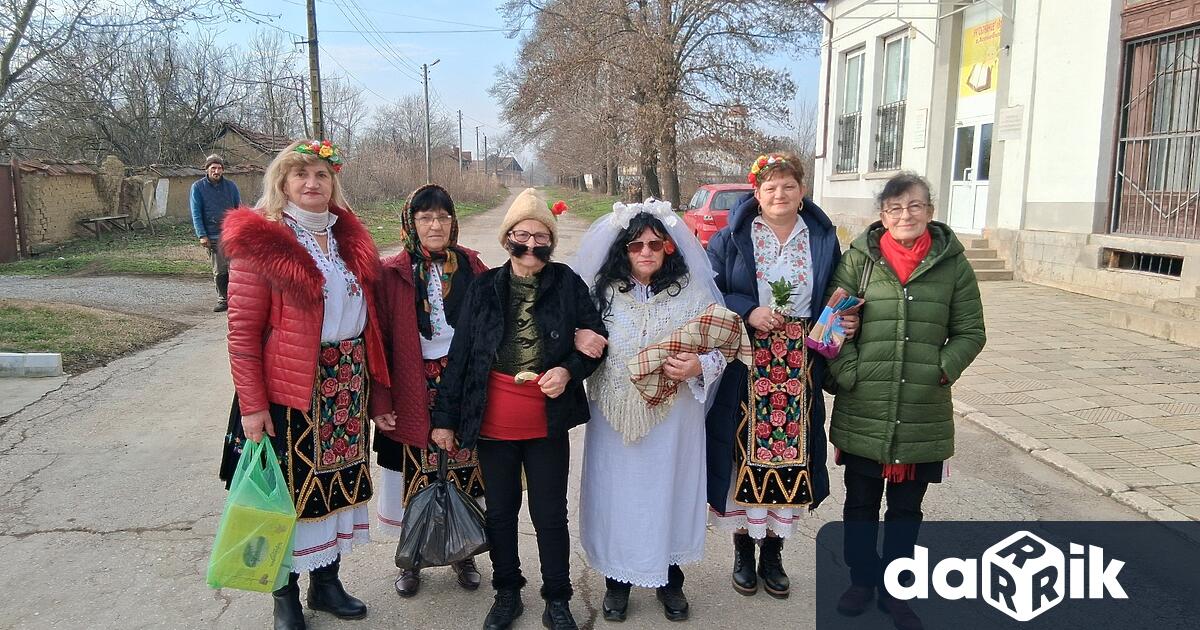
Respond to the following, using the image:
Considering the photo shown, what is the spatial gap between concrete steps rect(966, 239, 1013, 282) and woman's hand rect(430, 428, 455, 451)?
11228 millimetres

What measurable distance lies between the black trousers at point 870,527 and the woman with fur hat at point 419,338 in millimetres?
1603

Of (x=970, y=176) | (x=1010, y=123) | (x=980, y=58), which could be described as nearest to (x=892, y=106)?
(x=980, y=58)

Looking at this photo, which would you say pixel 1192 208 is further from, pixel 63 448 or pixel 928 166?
pixel 63 448

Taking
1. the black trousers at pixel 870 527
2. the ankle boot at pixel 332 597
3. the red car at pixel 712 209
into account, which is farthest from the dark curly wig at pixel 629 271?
the red car at pixel 712 209

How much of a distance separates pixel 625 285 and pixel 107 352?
6.86 meters

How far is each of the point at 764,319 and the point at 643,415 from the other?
624 millimetres

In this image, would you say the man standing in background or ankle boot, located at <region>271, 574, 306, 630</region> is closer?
ankle boot, located at <region>271, 574, 306, 630</region>

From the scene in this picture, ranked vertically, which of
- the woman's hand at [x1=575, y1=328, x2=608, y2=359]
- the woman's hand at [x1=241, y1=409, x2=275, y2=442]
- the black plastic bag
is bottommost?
the black plastic bag

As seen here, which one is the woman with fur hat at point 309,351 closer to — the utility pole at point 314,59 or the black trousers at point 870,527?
the black trousers at point 870,527

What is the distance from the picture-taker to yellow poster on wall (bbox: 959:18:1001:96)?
13.3 metres

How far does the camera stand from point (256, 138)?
103ft

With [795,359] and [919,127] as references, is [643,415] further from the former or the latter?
[919,127]

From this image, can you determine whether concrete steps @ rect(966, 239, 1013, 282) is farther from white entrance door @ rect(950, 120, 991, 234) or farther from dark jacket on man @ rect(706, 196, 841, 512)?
dark jacket on man @ rect(706, 196, 841, 512)

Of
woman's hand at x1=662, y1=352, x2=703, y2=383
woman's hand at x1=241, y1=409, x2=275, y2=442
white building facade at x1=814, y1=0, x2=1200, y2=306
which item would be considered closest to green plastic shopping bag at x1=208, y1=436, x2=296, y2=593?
woman's hand at x1=241, y1=409, x2=275, y2=442
